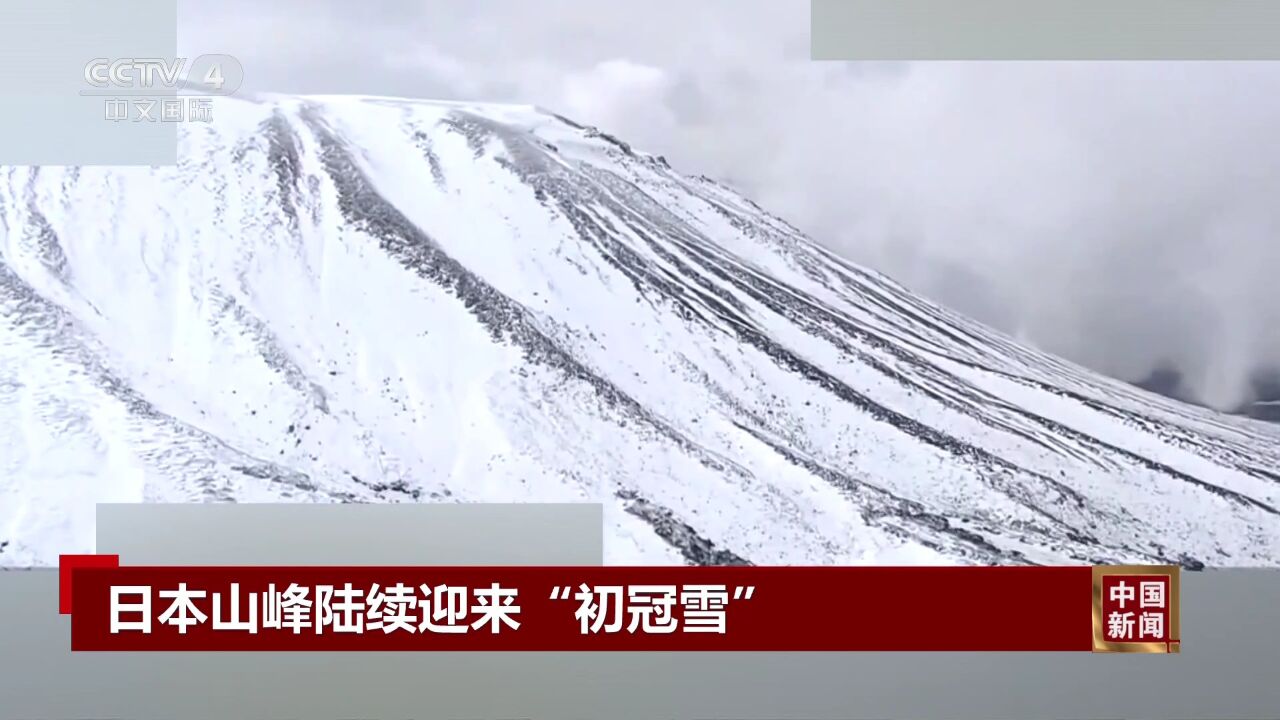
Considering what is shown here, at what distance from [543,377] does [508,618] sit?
3643 mm

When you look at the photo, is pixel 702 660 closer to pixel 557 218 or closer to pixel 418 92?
pixel 557 218

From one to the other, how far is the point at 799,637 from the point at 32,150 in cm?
884

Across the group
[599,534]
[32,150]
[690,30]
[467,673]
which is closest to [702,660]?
[467,673]

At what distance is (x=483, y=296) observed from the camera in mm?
11273
